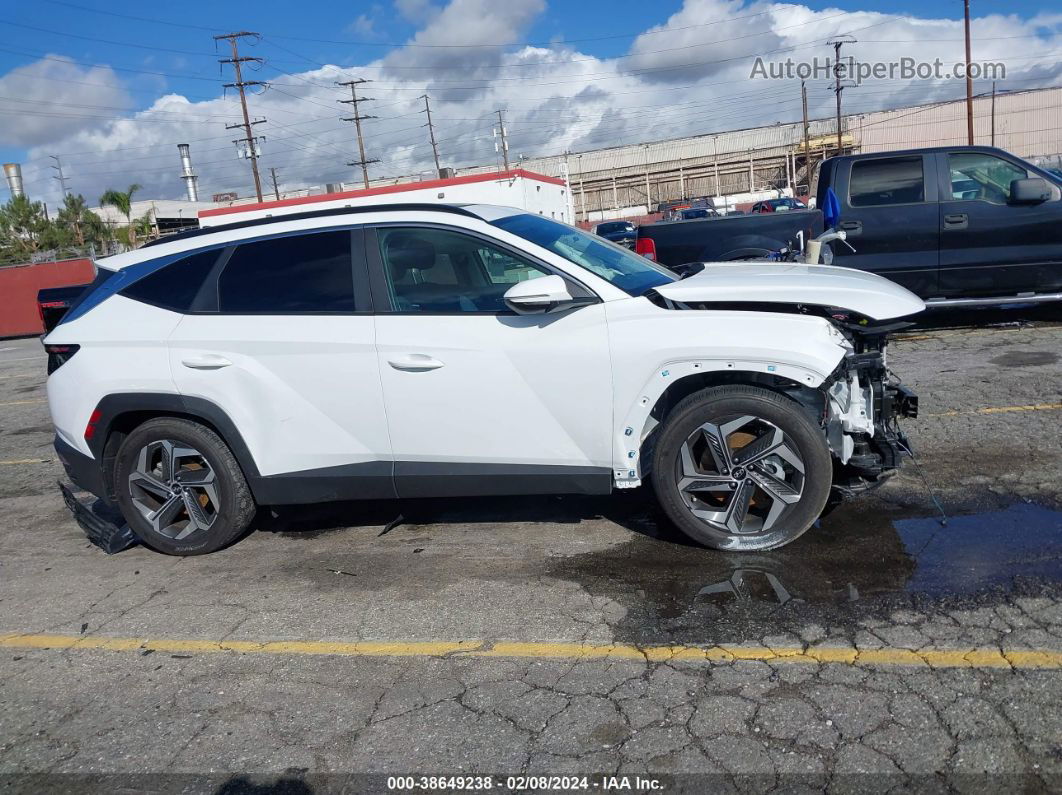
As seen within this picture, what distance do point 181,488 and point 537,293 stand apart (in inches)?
95.3

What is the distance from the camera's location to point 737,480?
422cm

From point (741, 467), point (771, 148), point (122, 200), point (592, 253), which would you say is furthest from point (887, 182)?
point (771, 148)

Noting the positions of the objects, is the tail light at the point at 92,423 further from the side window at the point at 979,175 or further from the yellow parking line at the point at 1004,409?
the side window at the point at 979,175

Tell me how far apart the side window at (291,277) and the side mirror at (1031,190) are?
7520 millimetres

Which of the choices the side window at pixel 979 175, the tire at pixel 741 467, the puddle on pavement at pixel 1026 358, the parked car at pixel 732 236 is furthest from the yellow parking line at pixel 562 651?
the side window at pixel 979 175

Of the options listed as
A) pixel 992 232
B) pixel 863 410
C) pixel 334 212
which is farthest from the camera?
pixel 992 232

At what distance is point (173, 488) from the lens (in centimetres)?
496

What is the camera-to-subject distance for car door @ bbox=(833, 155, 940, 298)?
9.38 metres

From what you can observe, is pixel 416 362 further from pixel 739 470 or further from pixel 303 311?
pixel 739 470

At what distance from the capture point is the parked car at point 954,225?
9.19m

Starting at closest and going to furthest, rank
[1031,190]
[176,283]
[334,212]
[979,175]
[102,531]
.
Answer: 1. [334,212]
2. [176,283]
3. [102,531]
4. [1031,190]
5. [979,175]

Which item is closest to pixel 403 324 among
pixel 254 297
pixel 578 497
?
pixel 254 297

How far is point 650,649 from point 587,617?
1.35 ft

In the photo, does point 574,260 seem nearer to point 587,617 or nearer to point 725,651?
point 587,617
